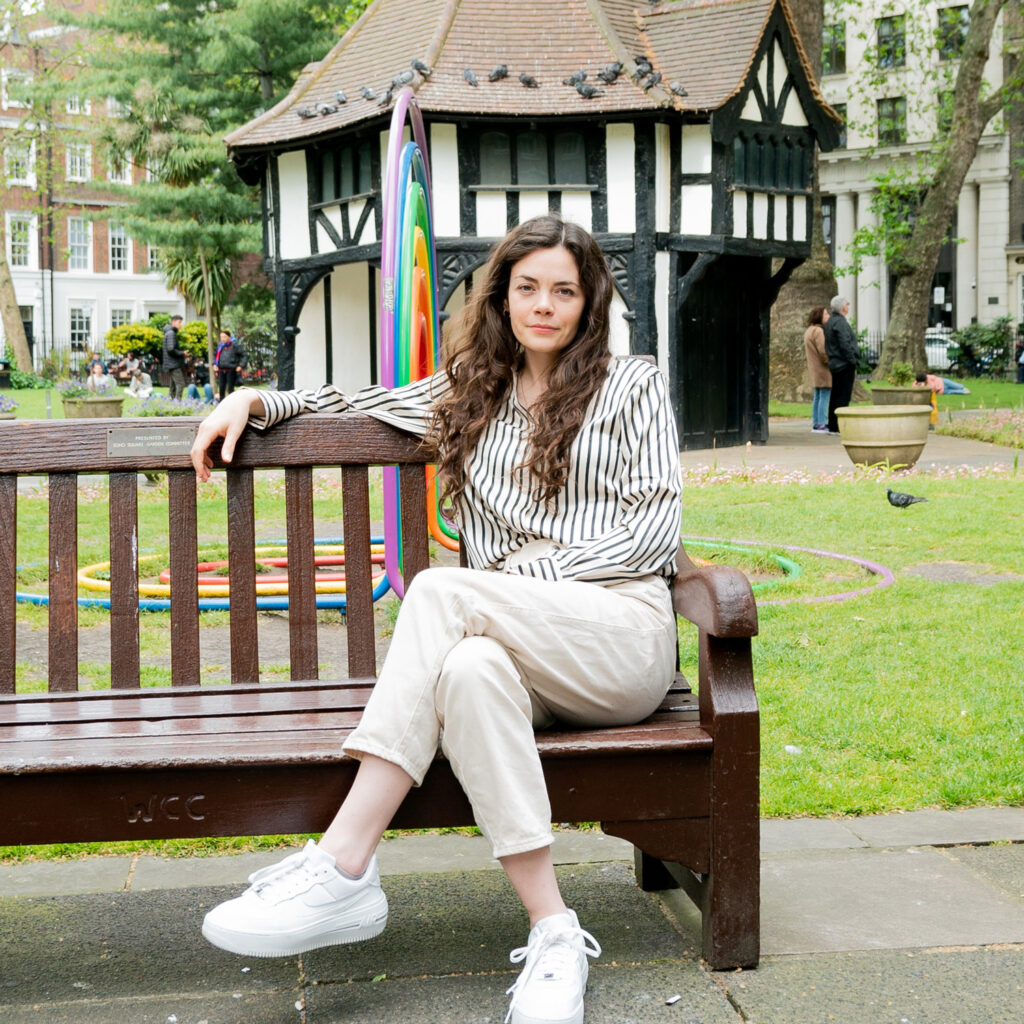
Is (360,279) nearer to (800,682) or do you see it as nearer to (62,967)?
(800,682)

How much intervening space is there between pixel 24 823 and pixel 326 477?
39.6 feet

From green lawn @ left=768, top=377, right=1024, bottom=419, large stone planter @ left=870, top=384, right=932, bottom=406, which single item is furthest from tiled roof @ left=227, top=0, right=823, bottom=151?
green lawn @ left=768, top=377, right=1024, bottom=419

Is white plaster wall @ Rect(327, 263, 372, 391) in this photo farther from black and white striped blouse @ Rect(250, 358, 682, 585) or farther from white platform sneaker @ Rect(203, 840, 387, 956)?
white platform sneaker @ Rect(203, 840, 387, 956)

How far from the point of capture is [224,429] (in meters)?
3.12

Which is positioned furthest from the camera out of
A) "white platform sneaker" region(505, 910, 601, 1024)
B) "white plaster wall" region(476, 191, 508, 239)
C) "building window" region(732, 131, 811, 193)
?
"building window" region(732, 131, 811, 193)

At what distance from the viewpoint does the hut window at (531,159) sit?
18484mm

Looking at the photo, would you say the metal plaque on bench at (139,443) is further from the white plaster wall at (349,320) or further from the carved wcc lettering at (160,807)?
the white plaster wall at (349,320)

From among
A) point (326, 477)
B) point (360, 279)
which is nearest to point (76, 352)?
point (360, 279)

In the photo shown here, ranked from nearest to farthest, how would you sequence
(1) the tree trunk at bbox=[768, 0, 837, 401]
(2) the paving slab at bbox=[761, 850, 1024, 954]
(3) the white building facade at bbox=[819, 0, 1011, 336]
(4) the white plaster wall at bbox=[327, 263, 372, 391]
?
1. (2) the paving slab at bbox=[761, 850, 1024, 954]
2. (4) the white plaster wall at bbox=[327, 263, 372, 391]
3. (1) the tree trunk at bbox=[768, 0, 837, 401]
4. (3) the white building facade at bbox=[819, 0, 1011, 336]

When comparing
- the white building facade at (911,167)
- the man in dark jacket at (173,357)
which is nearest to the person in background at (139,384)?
the man in dark jacket at (173,357)

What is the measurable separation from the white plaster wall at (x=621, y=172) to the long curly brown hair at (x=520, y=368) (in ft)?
51.9

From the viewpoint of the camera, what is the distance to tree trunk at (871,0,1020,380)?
79.0ft

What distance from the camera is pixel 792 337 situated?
25.7 m

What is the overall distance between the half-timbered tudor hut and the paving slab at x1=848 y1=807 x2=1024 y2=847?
49.8ft
